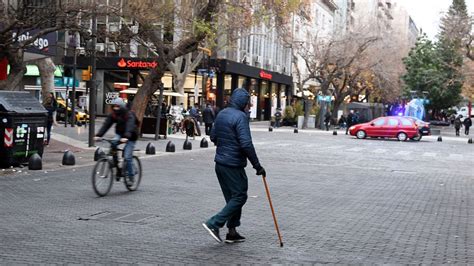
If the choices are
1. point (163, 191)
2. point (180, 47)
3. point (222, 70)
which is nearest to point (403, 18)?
point (222, 70)

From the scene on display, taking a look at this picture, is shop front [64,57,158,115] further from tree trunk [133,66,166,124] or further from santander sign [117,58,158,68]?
tree trunk [133,66,166,124]

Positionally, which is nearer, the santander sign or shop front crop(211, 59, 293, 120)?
the santander sign

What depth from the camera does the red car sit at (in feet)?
122

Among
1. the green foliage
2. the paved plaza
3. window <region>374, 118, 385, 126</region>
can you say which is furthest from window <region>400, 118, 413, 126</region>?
the green foliage

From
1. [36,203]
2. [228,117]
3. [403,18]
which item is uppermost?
[403,18]

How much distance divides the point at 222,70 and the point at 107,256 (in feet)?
143

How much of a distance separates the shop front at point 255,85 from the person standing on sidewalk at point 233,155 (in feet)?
128

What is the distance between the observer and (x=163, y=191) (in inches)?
472

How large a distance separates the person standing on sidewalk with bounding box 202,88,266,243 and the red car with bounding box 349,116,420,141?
31091 mm

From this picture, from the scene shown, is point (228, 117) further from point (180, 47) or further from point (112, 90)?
point (112, 90)

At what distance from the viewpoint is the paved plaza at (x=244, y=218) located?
276 inches

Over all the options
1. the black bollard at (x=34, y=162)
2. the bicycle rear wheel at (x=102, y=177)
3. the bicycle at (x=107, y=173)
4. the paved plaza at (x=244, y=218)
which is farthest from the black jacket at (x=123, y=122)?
the black bollard at (x=34, y=162)

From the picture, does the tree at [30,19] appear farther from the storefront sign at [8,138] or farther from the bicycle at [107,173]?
the bicycle at [107,173]

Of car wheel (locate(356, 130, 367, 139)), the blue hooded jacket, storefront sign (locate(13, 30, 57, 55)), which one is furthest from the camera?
car wheel (locate(356, 130, 367, 139))
